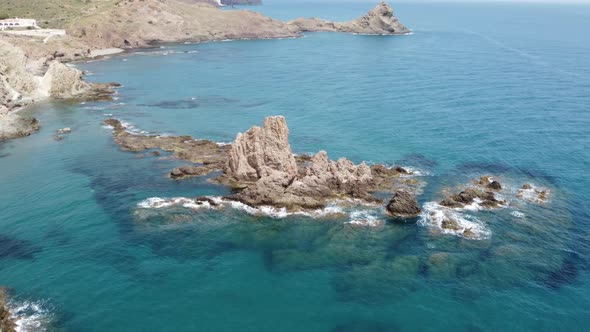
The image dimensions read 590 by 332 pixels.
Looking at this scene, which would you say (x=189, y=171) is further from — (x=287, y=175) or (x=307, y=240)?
(x=307, y=240)

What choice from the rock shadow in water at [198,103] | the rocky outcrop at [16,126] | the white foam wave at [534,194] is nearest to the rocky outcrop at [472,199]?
the white foam wave at [534,194]

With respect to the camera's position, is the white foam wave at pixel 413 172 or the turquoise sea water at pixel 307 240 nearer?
the turquoise sea water at pixel 307 240

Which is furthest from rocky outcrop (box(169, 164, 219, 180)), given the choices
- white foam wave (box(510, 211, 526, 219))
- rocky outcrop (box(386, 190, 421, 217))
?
white foam wave (box(510, 211, 526, 219))

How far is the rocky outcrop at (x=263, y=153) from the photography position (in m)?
79.1

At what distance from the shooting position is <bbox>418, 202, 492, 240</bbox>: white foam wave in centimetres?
6394

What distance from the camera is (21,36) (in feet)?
634

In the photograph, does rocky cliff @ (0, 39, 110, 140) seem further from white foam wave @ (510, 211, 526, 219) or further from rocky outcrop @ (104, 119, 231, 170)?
white foam wave @ (510, 211, 526, 219)

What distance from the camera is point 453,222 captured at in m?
66.1

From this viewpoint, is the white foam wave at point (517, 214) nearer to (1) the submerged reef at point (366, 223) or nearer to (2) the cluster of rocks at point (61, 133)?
(1) the submerged reef at point (366, 223)

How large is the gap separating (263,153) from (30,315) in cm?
4312

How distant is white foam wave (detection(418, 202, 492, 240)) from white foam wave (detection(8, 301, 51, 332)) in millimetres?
50093

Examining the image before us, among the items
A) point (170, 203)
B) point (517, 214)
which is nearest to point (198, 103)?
point (170, 203)

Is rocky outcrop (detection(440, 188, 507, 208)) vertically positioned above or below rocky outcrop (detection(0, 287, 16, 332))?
above

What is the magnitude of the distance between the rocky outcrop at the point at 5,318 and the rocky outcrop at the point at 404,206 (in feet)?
167
